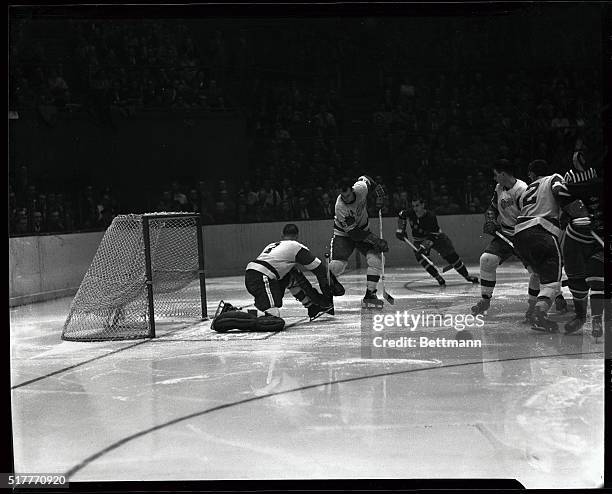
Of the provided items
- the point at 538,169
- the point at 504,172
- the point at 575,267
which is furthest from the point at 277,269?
the point at 575,267

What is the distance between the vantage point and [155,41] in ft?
56.1

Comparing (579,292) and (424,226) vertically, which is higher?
(424,226)

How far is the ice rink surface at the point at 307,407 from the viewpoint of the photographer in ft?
12.9

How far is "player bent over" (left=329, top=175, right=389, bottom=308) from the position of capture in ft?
31.8

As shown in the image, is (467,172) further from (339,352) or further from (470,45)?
(339,352)

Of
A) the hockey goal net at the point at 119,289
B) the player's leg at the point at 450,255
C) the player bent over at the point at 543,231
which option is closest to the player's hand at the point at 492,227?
the player bent over at the point at 543,231

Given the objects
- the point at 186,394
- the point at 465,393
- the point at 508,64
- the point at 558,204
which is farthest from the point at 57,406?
the point at 508,64

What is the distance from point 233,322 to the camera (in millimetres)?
8219

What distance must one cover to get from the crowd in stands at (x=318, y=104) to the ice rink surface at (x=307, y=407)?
769 centimetres

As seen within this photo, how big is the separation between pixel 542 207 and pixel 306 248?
2608mm

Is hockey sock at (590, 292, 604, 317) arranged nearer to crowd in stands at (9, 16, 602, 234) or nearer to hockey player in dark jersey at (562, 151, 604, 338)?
hockey player in dark jersey at (562, 151, 604, 338)

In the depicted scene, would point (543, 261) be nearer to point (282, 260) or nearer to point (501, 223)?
point (501, 223)

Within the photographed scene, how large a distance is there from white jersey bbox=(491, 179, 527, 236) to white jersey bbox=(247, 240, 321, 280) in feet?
5.63

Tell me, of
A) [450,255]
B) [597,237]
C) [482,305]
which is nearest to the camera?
[597,237]
